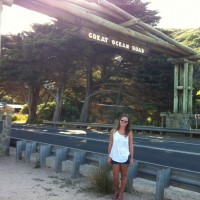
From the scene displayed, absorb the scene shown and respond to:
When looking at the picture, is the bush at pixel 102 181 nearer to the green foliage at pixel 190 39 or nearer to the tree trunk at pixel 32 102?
the green foliage at pixel 190 39

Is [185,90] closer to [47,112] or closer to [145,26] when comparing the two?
[145,26]

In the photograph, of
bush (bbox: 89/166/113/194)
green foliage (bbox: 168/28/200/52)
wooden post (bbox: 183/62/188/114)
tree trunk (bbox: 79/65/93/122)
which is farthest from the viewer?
green foliage (bbox: 168/28/200/52)

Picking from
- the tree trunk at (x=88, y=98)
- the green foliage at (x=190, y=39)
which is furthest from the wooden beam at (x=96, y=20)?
the tree trunk at (x=88, y=98)

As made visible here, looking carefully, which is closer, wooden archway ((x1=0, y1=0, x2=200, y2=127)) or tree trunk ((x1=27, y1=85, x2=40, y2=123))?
wooden archway ((x1=0, y1=0, x2=200, y2=127))

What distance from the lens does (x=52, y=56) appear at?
26.2m

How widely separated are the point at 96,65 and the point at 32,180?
21.7 metres

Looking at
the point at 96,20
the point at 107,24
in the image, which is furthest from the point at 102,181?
the point at 107,24

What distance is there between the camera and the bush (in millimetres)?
6062

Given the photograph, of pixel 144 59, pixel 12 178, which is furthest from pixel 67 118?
pixel 12 178

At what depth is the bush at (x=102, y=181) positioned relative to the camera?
606 centimetres

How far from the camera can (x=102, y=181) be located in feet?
20.0

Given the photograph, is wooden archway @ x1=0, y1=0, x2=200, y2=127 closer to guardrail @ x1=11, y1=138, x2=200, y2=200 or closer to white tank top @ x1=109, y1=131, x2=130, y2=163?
guardrail @ x1=11, y1=138, x2=200, y2=200

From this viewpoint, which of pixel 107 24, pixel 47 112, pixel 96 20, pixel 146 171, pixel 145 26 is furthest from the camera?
pixel 47 112

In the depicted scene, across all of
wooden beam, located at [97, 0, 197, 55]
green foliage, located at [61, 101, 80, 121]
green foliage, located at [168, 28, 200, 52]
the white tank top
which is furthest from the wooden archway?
green foliage, located at [61, 101, 80, 121]
